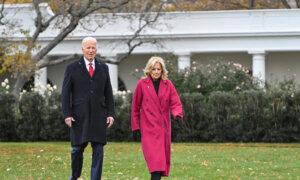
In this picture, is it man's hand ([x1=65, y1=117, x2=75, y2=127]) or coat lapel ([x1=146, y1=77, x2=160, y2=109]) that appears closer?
man's hand ([x1=65, y1=117, x2=75, y2=127])

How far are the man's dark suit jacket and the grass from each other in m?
2.48

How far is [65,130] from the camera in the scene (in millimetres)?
27406

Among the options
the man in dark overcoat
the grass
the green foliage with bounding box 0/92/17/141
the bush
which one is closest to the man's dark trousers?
the man in dark overcoat

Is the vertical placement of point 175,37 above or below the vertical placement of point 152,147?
above

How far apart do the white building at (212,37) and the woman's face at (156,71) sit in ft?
91.3

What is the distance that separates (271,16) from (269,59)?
3.19 metres

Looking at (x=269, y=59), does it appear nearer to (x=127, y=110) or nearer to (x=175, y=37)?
Answer: (x=175, y=37)

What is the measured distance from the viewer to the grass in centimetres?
1375

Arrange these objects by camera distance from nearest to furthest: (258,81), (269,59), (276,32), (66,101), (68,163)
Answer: (66,101) → (68,163) → (258,81) → (276,32) → (269,59)

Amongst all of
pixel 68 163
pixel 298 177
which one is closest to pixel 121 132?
pixel 68 163

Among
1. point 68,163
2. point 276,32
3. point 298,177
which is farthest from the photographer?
point 276,32

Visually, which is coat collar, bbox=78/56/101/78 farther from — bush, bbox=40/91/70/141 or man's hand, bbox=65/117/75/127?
bush, bbox=40/91/70/141

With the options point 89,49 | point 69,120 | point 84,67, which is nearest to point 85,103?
point 69,120

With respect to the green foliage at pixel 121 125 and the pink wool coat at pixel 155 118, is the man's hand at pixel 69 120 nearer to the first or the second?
the pink wool coat at pixel 155 118
